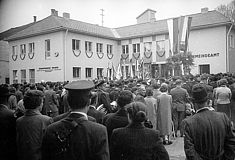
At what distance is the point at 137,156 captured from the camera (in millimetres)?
2926

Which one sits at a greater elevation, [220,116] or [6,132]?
[220,116]

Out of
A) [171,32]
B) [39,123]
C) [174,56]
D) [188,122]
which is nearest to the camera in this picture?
[188,122]

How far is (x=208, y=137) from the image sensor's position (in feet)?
10.3

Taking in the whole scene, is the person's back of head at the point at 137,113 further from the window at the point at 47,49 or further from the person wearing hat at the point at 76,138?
the window at the point at 47,49

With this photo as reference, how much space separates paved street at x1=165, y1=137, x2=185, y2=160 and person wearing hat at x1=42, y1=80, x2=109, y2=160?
4.65 m

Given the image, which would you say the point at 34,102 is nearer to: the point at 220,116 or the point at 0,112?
the point at 0,112

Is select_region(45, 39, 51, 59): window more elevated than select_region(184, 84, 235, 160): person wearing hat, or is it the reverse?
select_region(45, 39, 51, 59): window

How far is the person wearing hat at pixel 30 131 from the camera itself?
3.49 meters

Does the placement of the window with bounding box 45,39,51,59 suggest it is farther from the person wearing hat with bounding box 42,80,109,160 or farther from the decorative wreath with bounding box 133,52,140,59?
the person wearing hat with bounding box 42,80,109,160

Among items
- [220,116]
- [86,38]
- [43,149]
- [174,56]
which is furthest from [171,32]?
[43,149]

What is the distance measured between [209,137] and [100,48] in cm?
2665

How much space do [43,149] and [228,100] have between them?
25.9ft

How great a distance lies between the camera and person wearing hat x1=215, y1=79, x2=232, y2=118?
8.80 metres

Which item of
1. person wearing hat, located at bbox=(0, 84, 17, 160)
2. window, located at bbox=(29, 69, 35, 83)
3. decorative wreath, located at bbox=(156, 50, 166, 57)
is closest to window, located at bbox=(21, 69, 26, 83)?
window, located at bbox=(29, 69, 35, 83)
